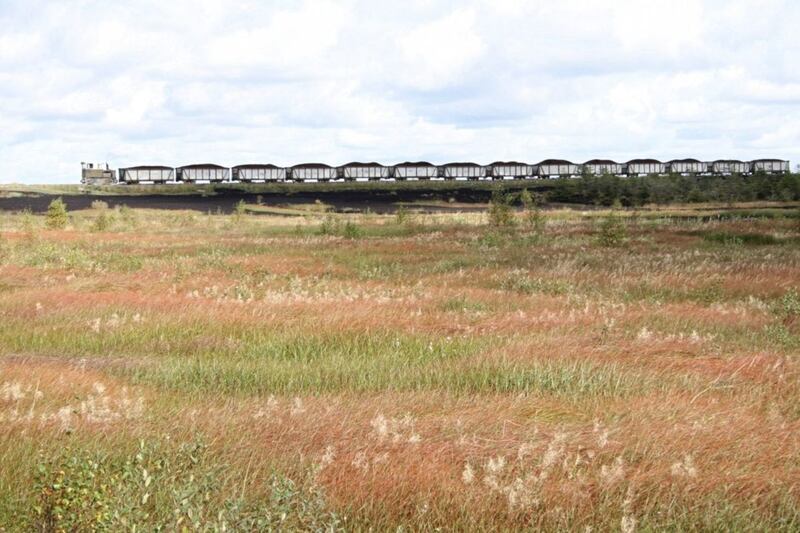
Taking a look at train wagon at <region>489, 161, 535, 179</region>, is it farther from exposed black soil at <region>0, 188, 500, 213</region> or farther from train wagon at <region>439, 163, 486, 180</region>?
exposed black soil at <region>0, 188, 500, 213</region>

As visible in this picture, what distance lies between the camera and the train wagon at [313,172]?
483ft

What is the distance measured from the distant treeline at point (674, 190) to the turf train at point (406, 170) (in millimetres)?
23631

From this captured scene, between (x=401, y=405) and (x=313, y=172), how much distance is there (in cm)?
14171

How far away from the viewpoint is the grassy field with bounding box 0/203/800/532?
5410mm

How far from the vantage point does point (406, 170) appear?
146500 mm

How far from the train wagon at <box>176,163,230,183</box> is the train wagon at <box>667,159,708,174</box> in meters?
78.7

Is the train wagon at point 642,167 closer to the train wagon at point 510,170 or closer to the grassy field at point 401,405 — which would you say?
the train wagon at point 510,170

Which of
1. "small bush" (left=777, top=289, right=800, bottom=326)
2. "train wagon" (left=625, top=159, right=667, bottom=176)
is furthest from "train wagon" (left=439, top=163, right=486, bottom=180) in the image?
"small bush" (left=777, top=289, right=800, bottom=326)

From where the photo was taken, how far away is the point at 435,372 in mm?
9469

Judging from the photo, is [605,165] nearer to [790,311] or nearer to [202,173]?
[202,173]

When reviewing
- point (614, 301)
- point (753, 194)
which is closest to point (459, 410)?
point (614, 301)

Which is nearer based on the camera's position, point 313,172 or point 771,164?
point 313,172

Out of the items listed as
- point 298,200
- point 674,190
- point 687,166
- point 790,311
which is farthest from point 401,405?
point 687,166

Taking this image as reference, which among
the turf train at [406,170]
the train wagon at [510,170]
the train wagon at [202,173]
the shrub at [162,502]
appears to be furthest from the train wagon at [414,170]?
the shrub at [162,502]
